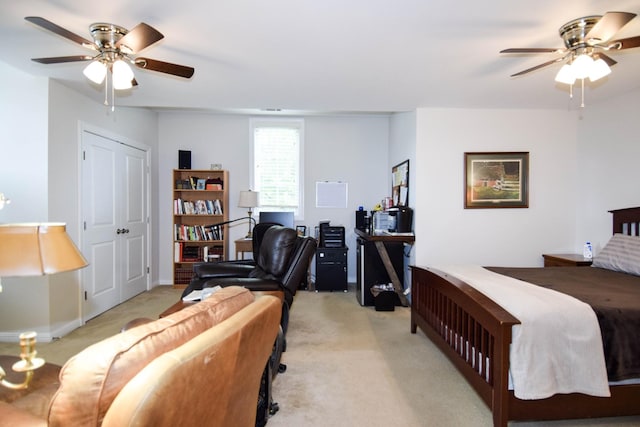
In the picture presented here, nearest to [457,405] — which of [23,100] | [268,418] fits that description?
[268,418]

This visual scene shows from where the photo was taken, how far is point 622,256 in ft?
9.19

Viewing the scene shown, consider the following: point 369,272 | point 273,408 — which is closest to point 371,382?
point 273,408

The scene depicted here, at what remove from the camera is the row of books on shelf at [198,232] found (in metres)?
4.83

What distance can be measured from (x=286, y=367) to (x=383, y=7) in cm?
245

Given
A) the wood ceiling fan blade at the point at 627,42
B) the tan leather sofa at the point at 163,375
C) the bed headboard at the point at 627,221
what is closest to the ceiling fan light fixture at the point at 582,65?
the wood ceiling fan blade at the point at 627,42

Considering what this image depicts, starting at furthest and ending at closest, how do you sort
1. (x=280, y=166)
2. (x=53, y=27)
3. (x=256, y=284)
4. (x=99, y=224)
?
(x=280, y=166), (x=99, y=224), (x=256, y=284), (x=53, y=27)

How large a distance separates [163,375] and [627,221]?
Answer: 13.8 ft

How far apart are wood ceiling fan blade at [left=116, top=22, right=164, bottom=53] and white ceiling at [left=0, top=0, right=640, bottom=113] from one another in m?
0.18

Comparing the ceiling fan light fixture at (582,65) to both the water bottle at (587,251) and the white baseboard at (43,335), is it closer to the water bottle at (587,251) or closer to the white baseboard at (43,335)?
the water bottle at (587,251)

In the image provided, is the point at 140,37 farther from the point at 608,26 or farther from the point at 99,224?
the point at 99,224

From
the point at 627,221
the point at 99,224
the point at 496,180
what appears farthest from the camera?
the point at 496,180

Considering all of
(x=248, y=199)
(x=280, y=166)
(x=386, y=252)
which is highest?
(x=280, y=166)

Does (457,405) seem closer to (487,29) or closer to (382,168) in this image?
(487,29)

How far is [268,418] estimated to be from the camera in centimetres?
193
